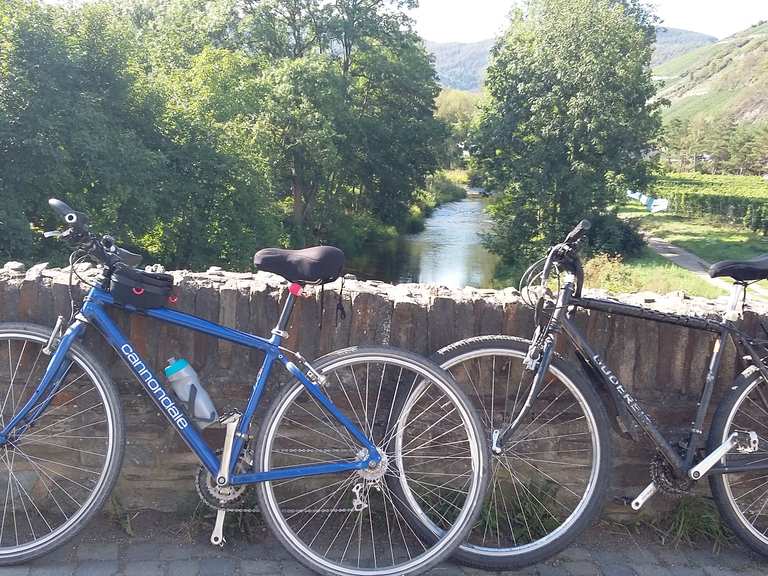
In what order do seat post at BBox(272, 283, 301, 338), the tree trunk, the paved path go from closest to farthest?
seat post at BBox(272, 283, 301, 338) → the paved path → the tree trunk

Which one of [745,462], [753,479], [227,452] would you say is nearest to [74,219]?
[227,452]

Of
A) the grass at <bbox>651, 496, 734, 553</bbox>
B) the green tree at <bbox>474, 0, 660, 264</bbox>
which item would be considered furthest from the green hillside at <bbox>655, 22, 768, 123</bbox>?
the grass at <bbox>651, 496, 734, 553</bbox>

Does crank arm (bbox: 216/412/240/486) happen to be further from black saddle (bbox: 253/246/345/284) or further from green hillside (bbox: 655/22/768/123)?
green hillside (bbox: 655/22/768/123)

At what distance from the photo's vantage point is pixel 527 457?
310cm

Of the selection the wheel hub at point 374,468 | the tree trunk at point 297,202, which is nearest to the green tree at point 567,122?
the tree trunk at point 297,202

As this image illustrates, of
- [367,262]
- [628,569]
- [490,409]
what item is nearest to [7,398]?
[490,409]

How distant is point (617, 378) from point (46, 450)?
7.91ft

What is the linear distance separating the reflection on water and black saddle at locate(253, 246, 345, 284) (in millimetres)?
19015

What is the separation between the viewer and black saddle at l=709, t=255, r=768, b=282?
2908 millimetres

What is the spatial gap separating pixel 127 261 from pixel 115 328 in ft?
Answer: 0.86

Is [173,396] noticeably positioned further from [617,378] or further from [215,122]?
[215,122]

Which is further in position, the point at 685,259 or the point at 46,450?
the point at 685,259

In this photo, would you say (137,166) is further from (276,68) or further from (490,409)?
(490,409)

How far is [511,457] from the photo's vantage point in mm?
3096
